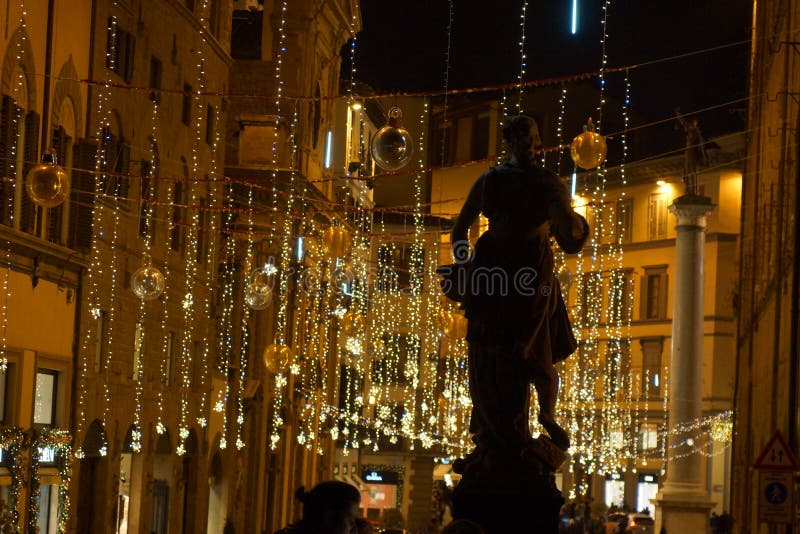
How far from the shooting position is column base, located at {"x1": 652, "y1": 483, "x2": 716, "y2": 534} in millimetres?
42656

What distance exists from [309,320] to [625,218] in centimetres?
2064

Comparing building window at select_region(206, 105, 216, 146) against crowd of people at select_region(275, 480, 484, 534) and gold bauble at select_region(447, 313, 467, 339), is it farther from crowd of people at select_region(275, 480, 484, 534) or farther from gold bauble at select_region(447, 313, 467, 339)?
crowd of people at select_region(275, 480, 484, 534)

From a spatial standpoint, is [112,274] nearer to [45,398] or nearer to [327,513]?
[45,398]

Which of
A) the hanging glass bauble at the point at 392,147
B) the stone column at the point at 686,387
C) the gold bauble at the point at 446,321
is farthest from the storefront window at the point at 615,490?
the hanging glass bauble at the point at 392,147

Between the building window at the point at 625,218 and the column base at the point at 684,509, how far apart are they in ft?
93.1

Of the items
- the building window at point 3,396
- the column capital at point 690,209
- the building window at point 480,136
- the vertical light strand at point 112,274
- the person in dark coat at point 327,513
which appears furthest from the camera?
the building window at point 480,136

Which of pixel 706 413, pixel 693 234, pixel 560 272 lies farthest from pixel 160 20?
pixel 706 413

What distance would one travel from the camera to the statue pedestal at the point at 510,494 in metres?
10.2

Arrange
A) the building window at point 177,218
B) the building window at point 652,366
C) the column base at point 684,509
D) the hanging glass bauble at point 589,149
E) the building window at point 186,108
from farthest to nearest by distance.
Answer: the building window at point 652,366
the column base at point 684,509
the building window at point 186,108
the building window at point 177,218
the hanging glass bauble at point 589,149

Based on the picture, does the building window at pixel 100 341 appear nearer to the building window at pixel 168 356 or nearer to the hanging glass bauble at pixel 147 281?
the building window at pixel 168 356

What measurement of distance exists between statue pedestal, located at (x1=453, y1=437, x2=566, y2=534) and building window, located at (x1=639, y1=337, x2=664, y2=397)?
59430mm

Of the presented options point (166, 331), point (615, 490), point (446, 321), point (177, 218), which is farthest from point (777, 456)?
point (615, 490)

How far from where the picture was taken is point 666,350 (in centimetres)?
6938

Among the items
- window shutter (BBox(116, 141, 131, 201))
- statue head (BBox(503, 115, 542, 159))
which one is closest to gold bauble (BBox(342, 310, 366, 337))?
window shutter (BBox(116, 141, 131, 201))
